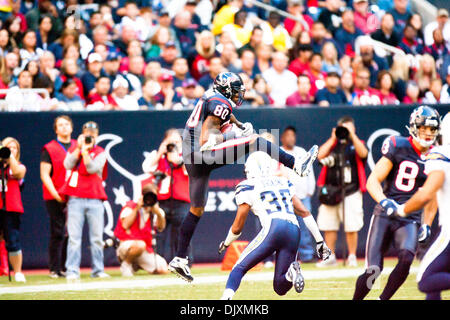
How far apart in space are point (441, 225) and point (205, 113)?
300 cm

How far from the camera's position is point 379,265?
334 inches

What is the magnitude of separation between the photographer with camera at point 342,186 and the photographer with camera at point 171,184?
2119 mm

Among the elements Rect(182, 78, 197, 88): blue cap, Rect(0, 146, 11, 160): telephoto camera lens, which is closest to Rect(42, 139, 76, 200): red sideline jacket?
Rect(0, 146, 11, 160): telephoto camera lens

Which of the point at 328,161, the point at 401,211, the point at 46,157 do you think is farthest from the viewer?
the point at 328,161

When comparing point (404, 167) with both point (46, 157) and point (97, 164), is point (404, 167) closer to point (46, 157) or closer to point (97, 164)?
point (97, 164)

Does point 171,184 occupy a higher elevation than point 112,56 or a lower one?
lower

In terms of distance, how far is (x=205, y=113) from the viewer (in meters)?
9.33

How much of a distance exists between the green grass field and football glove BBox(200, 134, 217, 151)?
1.80m

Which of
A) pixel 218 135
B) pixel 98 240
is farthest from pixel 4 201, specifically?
pixel 218 135

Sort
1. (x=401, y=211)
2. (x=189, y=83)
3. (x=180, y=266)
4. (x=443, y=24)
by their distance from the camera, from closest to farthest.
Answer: (x=401, y=211) → (x=180, y=266) → (x=189, y=83) → (x=443, y=24)

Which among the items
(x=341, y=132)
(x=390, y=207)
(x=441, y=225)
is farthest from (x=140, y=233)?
(x=441, y=225)

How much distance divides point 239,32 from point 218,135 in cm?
747

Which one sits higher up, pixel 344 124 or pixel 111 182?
pixel 344 124

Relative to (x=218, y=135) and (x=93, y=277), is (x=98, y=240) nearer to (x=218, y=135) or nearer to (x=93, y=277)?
(x=93, y=277)
